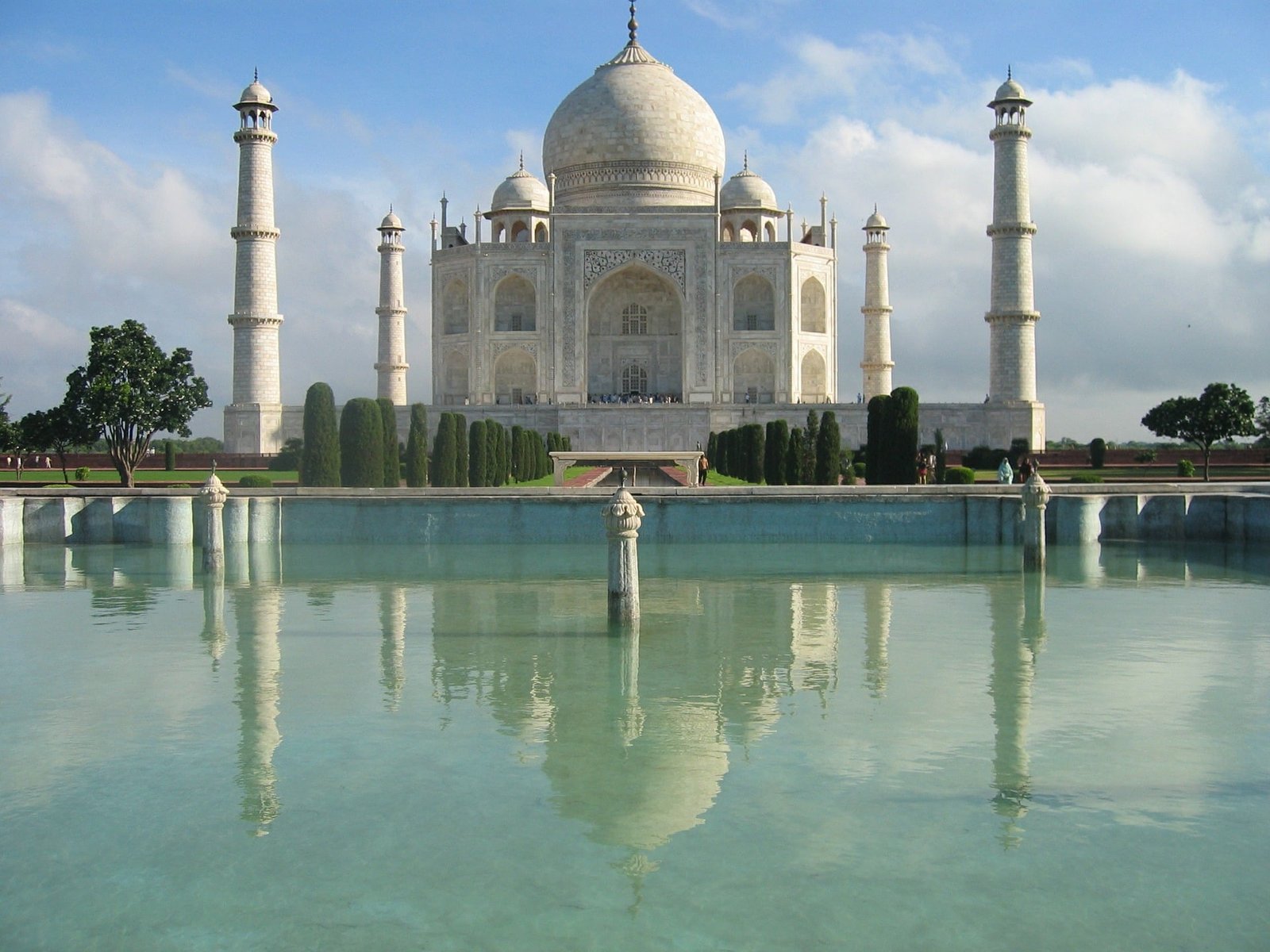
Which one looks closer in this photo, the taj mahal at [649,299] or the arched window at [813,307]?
the taj mahal at [649,299]

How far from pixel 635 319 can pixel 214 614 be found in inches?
873

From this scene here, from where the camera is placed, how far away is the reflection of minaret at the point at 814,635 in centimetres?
557

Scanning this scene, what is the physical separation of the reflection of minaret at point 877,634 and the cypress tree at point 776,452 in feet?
26.6

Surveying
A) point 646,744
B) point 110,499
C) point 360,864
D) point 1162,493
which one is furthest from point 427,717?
point 1162,493

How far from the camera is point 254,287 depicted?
76.9 feet

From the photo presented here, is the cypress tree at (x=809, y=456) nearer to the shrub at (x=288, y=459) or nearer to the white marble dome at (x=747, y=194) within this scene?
the shrub at (x=288, y=459)

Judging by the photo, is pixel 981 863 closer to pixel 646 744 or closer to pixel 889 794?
pixel 889 794

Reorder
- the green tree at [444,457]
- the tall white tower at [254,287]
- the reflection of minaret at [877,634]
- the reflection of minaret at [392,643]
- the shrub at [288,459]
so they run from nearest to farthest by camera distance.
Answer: the reflection of minaret at [392,643] < the reflection of minaret at [877,634] < the green tree at [444,457] < the shrub at [288,459] < the tall white tower at [254,287]

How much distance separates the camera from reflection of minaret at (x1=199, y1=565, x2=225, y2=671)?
6.41 m

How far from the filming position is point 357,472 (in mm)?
14055

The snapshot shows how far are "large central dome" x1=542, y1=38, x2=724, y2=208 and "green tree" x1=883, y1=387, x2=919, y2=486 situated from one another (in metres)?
15.2

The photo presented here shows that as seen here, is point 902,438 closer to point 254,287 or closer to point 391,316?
point 254,287

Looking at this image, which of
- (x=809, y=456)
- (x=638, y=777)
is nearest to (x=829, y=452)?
(x=809, y=456)

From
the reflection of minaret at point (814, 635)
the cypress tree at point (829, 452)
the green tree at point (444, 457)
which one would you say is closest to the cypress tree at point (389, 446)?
the green tree at point (444, 457)
